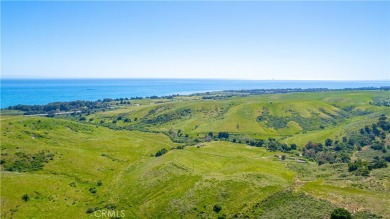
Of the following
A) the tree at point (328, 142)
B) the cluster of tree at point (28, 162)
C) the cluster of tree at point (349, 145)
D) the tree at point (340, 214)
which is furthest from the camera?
the tree at point (328, 142)

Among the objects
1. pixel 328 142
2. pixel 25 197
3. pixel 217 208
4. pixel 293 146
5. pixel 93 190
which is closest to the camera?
pixel 217 208

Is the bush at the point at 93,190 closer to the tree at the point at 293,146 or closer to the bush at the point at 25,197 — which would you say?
the bush at the point at 25,197

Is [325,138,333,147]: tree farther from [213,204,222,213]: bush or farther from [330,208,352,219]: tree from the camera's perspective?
[330,208,352,219]: tree

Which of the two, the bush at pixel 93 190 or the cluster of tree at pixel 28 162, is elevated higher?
the cluster of tree at pixel 28 162

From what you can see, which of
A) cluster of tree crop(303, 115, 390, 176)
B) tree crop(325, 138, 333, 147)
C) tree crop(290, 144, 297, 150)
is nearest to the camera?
Result: cluster of tree crop(303, 115, 390, 176)

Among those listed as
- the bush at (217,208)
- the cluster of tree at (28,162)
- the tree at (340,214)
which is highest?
the tree at (340,214)

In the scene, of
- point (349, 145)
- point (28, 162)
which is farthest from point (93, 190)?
point (349, 145)

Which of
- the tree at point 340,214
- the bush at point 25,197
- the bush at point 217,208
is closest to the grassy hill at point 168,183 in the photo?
the bush at point 217,208

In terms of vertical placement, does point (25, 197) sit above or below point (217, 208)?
below

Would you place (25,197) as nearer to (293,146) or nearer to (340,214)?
(340,214)

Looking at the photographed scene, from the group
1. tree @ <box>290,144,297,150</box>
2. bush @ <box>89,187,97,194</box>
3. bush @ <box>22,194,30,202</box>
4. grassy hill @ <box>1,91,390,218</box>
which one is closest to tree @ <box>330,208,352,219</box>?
grassy hill @ <box>1,91,390,218</box>
